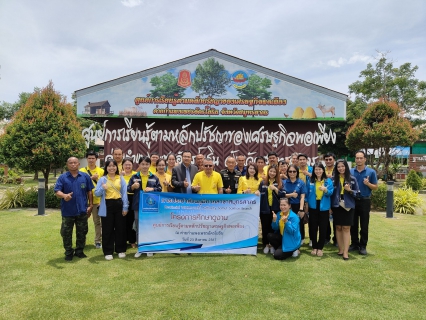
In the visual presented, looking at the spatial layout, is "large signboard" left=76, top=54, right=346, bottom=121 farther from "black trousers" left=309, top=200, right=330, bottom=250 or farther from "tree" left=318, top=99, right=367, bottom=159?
"tree" left=318, top=99, right=367, bottom=159

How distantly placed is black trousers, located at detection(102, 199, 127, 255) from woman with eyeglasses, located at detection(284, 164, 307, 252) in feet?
9.62

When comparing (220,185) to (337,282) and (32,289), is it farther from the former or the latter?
(32,289)

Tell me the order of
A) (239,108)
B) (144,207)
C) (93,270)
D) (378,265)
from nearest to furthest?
1. (93,270)
2. (378,265)
3. (144,207)
4. (239,108)

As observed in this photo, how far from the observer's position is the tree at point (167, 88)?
10.7m

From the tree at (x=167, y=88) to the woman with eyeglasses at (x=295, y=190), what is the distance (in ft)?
21.4

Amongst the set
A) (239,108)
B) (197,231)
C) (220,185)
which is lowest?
(197,231)

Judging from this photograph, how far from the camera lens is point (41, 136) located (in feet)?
30.7

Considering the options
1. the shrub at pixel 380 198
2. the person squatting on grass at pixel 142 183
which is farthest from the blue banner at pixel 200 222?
the shrub at pixel 380 198

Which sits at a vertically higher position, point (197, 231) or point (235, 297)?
point (197, 231)

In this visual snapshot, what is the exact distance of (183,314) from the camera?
10.6 feet

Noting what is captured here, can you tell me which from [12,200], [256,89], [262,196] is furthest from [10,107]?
[262,196]

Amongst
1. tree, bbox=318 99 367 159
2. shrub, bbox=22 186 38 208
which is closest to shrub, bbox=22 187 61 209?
shrub, bbox=22 186 38 208

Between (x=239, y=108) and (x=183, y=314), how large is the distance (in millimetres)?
8355

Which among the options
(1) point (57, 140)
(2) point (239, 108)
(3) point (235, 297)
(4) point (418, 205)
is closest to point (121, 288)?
(3) point (235, 297)
